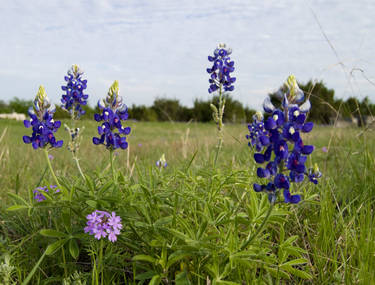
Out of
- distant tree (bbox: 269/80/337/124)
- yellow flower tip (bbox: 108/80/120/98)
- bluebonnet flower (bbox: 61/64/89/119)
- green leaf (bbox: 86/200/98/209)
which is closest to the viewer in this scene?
green leaf (bbox: 86/200/98/209)

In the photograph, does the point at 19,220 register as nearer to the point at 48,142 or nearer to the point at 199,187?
the point at 48,142

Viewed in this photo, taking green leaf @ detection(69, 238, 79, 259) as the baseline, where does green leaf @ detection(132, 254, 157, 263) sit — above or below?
above

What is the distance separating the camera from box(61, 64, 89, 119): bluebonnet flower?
13.4 feet

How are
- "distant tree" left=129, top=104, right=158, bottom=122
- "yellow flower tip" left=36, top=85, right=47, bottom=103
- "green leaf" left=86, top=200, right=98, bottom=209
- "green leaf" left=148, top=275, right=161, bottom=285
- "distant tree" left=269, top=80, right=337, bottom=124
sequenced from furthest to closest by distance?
"distant tree" left=129, top=104, right=158, bottom=122 → "distant tree" left=269, top=80, right=337, bottom=124 → "yellow flower tip" left=36, top=85, right=47, bottom=103 → "green leaf" left=86, top=200, right=98, bottom=209 → "green leaf" left=148, top=275, right=161, bottom=285

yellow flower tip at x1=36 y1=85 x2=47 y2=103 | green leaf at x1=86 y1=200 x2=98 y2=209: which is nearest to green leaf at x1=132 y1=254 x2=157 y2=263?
green leaf at x1=86 y1=200 x2=98 y2=209

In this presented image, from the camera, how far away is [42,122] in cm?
309

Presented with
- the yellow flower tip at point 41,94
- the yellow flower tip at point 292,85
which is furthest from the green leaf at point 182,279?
the yellow flower tip at point 41,94

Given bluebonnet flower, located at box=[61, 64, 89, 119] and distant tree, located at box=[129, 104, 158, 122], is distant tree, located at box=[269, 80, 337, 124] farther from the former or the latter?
distant tree, located at box=[129, 104, 158, 122]

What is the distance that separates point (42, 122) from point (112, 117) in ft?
2.09

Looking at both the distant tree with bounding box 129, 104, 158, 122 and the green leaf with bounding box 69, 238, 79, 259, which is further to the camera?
the distant tree with bounding box 129, 104, 158, 122

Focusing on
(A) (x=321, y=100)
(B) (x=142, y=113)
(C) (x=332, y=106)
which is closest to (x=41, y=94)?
(A) (x=321, y=100)

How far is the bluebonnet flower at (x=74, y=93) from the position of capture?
407 cm

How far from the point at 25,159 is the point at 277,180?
226 inches

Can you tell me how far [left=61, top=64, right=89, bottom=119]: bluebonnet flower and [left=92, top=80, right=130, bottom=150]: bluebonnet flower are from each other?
1203 millimetres
